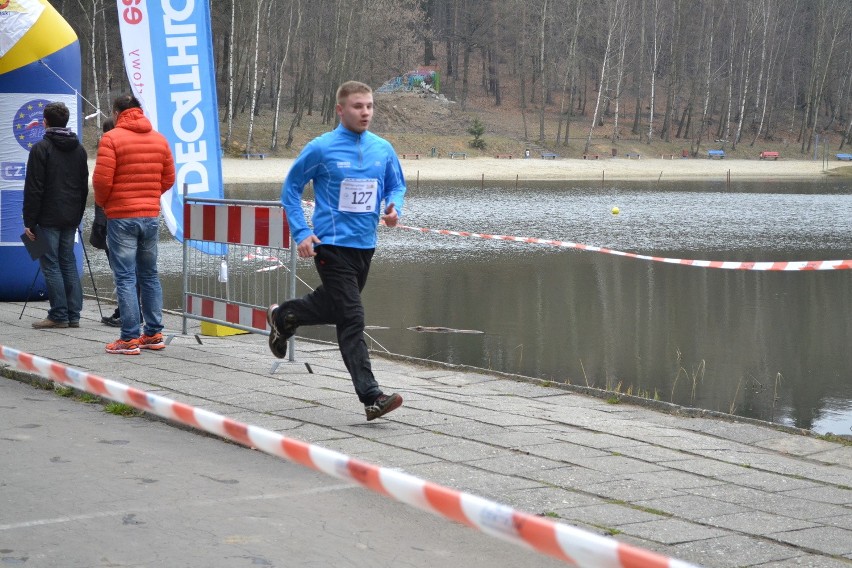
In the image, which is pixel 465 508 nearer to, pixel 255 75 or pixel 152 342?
pixel 152 342

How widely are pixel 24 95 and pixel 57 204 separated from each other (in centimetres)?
237

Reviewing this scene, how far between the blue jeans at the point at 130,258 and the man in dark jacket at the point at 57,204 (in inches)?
59.0

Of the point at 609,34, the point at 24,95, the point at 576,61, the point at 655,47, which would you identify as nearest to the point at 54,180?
the point at 24,95

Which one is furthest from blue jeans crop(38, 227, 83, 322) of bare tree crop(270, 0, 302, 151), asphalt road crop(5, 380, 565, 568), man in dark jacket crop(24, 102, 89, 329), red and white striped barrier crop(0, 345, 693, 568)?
bare tree crop(270, 0, 302, 151)

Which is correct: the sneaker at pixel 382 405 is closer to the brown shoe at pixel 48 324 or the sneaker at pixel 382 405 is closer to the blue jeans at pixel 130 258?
the blue jeans at pixel 130 258

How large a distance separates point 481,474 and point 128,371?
149 inches

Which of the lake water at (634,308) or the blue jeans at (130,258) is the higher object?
the blue jeans at (130,258)

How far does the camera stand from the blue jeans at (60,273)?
11.1m

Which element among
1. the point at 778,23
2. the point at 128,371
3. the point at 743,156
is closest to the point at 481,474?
the point at 128,371

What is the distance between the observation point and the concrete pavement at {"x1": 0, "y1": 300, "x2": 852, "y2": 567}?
5160 mm

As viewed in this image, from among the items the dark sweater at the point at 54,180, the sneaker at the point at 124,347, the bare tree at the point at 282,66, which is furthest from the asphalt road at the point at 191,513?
the bare tree at the point at 282,66

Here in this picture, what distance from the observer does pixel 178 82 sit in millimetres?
11664

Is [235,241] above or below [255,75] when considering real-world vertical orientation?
below

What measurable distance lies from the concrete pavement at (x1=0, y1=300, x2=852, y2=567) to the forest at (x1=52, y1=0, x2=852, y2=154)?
54782mm
